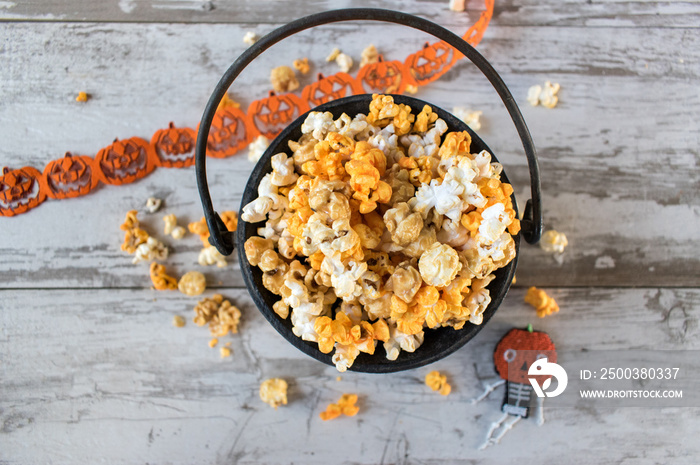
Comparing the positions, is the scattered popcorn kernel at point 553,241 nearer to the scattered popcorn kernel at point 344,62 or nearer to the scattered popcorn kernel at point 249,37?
the scattered popcorn kernel at point 344,62

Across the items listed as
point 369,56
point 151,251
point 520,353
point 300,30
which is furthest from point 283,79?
point 520,353

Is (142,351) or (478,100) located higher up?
(478,100)

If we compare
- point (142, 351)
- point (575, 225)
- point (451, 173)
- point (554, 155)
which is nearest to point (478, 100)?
point (554, 155)

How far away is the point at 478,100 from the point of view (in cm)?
91

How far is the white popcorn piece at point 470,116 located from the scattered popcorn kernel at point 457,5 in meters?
0.21

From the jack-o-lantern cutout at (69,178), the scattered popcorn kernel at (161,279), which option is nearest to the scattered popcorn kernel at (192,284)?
the scattered popcorn kernel at (161,279)

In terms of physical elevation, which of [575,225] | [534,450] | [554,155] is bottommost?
[534,450]

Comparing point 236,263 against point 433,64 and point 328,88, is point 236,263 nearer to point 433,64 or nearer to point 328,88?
point 328,88

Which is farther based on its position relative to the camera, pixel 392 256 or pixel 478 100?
pixel 478 100

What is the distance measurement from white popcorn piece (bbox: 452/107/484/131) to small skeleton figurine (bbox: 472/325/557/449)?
382 mm

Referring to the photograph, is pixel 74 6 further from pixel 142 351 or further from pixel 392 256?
pixel 392 256

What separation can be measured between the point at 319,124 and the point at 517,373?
571 mm

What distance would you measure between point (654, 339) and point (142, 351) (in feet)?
3.13

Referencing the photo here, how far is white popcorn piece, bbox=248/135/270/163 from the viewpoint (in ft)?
2.86
